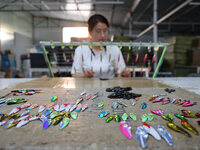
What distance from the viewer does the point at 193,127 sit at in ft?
1.14

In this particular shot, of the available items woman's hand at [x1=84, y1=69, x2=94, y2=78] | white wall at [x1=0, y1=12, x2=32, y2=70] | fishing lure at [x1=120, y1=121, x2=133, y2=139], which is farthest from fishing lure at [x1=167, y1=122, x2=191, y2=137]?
white wall at [x1=0, y1=12, x2=32, y2=70]

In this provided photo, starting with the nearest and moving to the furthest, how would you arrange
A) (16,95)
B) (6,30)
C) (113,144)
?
(113,144)
(16,95)
(6,30)

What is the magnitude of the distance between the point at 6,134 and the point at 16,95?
360 millimetres

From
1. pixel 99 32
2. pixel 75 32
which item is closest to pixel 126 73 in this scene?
pixel 99 32

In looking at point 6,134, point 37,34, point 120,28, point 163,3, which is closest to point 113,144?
point 6,134

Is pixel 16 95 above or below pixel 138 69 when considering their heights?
below

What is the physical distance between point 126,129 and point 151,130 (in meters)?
0.06

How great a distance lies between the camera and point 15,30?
7324 mm

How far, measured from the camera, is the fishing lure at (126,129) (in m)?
0.32

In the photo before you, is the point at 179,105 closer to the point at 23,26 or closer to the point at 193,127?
the point at 193,127

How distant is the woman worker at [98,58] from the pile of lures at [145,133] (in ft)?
3.00

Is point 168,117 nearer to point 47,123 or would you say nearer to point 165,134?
point 165,134

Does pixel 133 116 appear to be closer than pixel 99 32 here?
Yes

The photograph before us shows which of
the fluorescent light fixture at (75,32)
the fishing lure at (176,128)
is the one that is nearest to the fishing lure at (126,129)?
the fishing lure at (176,128)
